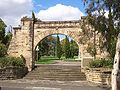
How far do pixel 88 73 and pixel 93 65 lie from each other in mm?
625

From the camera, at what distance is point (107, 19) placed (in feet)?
54.7

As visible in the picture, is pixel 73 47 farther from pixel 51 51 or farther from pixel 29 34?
pixel 29 34

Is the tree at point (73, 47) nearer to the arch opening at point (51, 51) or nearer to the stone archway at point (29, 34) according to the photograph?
the arch opening at point (51, 51)

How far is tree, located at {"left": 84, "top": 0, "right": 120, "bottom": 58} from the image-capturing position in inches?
623

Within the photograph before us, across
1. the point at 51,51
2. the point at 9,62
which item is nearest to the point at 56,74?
the point at 9,62

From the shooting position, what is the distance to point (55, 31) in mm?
22781

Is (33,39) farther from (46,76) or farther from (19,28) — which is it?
(46,76)

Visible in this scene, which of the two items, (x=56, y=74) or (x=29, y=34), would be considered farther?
(x=29, y=34)

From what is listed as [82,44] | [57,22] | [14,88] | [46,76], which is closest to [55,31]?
[57,22]

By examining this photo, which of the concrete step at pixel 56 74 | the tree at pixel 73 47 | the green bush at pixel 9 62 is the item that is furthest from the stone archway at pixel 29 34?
the tree at pixel 73 47

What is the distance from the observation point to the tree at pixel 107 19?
1583cm

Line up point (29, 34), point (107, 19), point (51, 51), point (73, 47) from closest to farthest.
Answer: point (107, 19)
point (29, 34)
point (73, 47)
point (51, 51)

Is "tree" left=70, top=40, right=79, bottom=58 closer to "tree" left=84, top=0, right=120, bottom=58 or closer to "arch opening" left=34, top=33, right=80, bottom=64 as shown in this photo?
"arch opening" left=34, top=33, right=80, bottom=64

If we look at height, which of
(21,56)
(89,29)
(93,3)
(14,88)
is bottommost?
(14,88)
